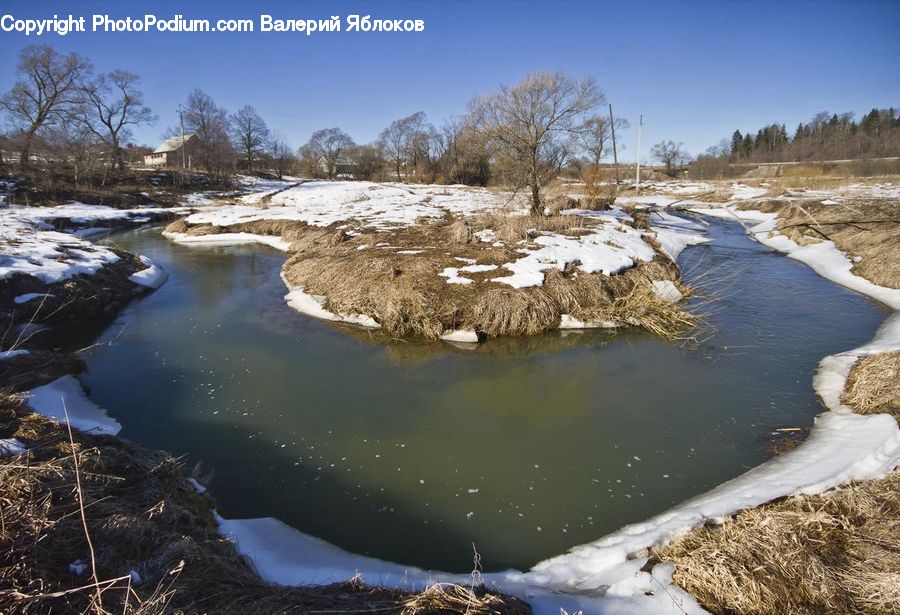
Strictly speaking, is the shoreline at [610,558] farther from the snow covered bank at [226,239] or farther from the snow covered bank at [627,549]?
the snow covered bank at [226,239]

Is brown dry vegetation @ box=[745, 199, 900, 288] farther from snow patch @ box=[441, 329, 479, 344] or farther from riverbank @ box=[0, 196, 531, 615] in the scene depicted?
riverbank @ box=[0, 196, 531, 615]

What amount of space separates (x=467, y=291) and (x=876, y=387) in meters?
6.12

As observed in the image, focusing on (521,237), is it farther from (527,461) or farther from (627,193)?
(627,193)

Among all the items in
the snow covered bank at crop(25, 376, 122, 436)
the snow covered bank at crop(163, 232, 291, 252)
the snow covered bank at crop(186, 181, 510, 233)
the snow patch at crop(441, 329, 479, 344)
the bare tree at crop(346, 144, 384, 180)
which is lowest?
the snow covered bank at crop(25, 376, 122, 436)

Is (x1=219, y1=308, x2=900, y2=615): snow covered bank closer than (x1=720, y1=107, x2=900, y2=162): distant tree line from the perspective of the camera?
Yes

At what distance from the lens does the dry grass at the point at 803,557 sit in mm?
2537

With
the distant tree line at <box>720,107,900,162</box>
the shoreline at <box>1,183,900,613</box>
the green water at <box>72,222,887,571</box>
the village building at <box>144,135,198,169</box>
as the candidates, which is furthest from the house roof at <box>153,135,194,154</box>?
the distant tree line at <box>720,107,900,162</box>

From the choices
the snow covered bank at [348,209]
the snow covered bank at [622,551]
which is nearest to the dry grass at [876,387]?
the snow covered bank at [622,551]

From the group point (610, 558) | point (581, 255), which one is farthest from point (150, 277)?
point (610, 558)

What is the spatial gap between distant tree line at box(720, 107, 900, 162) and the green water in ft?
181

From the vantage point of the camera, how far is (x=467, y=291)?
338 inches

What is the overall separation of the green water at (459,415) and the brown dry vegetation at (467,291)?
1.84 ft

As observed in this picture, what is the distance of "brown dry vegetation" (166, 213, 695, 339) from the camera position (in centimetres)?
802

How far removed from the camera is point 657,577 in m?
2.96
